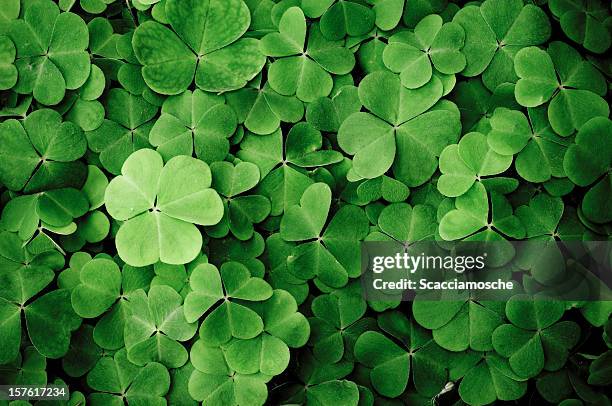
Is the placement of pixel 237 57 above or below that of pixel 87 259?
above

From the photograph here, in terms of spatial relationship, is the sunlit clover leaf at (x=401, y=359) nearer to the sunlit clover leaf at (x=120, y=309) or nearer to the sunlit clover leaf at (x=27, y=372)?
the sunlit clover leaf at (x=120, y=309)

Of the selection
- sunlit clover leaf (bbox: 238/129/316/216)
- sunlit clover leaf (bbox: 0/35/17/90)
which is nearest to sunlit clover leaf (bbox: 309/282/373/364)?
sunlit clover leaf (bbox: 238/129/316/216)

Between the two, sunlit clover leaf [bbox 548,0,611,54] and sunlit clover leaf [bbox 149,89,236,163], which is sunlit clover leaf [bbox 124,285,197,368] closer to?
sunlit clover leaf [bbox 149,89,236,163]

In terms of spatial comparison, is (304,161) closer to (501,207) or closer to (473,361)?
(501,207)

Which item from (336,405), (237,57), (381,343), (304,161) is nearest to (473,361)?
(381,343)

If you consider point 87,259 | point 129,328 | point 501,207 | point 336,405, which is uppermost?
point 501,207
